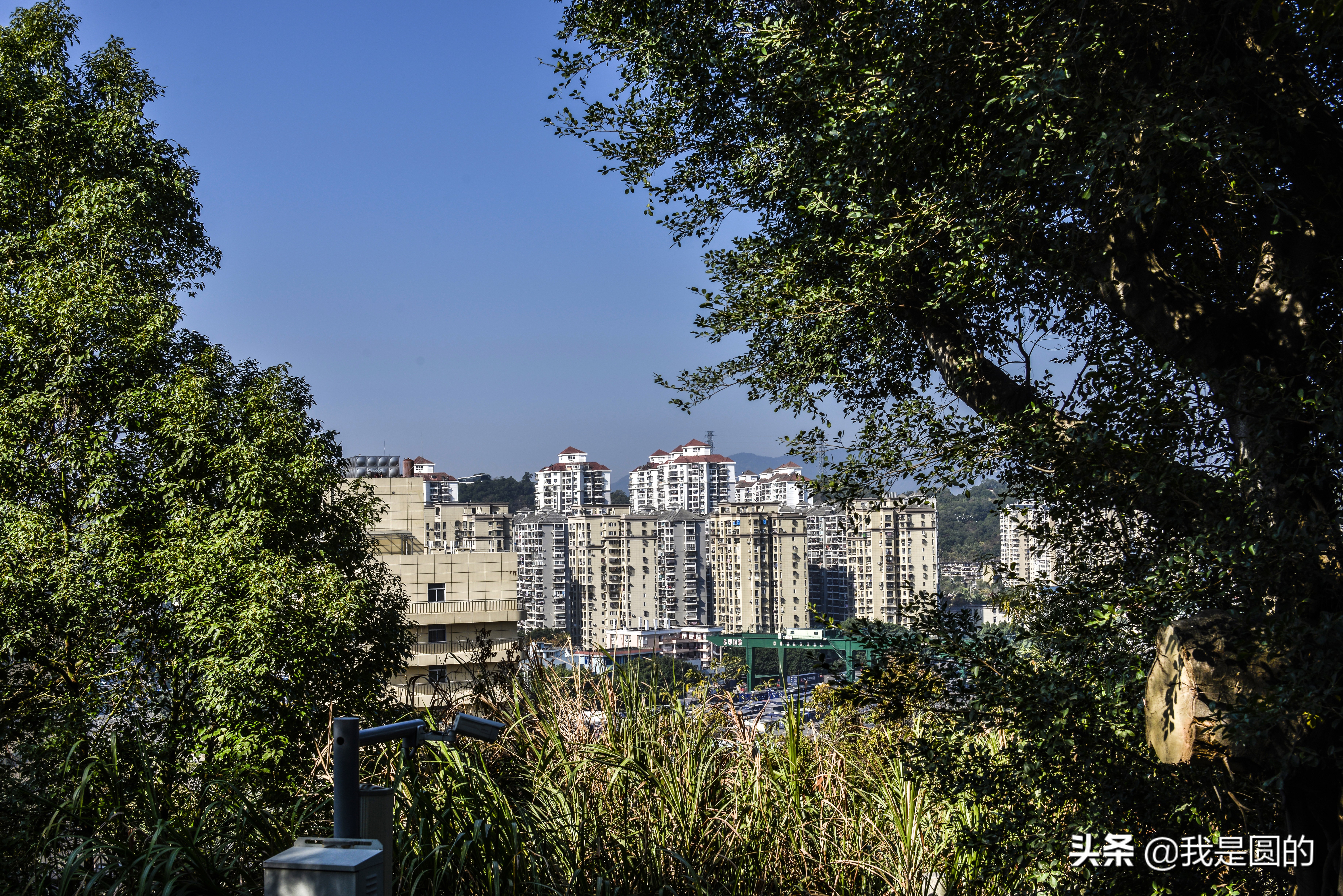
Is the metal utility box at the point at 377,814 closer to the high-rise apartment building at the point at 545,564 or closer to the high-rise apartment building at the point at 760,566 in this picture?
the high-rise apartment building at the point at 760,566

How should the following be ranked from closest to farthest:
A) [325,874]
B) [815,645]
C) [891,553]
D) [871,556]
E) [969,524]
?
[325,874] < [815,645] < [969,524] < [891,553] < [871,556]

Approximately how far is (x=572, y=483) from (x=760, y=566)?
26.1 meters

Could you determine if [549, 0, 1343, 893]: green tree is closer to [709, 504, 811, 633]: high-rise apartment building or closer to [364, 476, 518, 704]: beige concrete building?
[364, 476, 518, 704]: beige concrete building

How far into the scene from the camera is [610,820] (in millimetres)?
2436

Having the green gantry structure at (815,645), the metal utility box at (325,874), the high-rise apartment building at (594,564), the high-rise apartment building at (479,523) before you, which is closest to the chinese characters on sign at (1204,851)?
the green gantry structure at (815,645)

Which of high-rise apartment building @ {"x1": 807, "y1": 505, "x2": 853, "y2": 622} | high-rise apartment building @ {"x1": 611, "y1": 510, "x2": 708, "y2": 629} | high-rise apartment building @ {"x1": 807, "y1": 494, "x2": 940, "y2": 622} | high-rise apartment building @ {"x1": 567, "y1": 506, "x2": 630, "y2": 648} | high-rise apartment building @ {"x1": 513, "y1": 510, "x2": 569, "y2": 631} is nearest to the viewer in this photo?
high-rise apartment building @ {"x1": 807, "y1": 494, "x2": 940, "y2": 622}

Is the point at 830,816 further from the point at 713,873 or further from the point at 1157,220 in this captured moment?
the point at 1157,220

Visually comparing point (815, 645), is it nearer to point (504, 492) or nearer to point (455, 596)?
point (455, 596)

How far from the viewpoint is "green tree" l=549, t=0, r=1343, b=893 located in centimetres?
197

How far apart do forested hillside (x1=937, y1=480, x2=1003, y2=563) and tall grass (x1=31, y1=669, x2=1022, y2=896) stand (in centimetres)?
85

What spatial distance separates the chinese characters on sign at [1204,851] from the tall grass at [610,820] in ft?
1.09

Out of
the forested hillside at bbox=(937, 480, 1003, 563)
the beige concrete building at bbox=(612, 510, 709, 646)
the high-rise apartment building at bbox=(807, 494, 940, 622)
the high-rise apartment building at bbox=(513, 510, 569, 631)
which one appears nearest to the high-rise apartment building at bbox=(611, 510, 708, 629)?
the beige concrete building at bbox=(612, 510, 709, 646)

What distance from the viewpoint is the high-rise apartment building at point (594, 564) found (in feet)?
197

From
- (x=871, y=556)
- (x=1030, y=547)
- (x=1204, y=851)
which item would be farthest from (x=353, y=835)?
(x=871, y=556)
